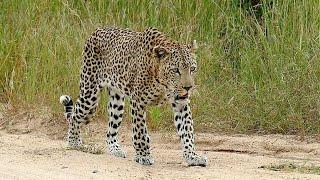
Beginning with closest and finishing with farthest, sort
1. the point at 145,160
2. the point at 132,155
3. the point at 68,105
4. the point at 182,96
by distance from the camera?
the point at 182,96, the point at 145,160, the point at 132,155, the point at 68,105

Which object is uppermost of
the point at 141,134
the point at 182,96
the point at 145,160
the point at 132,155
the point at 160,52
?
the point at 160,52

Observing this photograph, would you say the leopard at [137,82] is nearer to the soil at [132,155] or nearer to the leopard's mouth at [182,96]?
the leopard's mouth at [182,96]

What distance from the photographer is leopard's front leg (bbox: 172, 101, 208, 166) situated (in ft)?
24.3

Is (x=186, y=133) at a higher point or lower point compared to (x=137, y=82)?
lower

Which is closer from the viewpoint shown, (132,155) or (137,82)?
(137,82)

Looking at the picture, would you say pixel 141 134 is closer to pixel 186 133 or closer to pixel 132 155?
pixel 186 133

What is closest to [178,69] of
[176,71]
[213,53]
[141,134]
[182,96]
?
[176,71]

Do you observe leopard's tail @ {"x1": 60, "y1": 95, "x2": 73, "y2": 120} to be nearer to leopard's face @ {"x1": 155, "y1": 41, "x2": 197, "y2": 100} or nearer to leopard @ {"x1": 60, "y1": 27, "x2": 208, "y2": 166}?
leopard @ {"x1": 60, "y1": 27, "x2": 208, "y2": 166}

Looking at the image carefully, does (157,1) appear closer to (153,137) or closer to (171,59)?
(153,137)

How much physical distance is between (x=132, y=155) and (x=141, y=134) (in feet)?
2.66

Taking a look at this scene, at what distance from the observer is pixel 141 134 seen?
Answer: 7.55 m

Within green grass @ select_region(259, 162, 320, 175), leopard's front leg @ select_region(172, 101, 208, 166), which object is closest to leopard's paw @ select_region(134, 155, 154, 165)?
leopard's front leg @ select_region(172, 101, 208, 166)

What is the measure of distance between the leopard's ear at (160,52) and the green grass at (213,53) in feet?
5.89

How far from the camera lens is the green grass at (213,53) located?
29.9 feet
